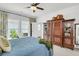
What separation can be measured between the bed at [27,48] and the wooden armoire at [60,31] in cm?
25

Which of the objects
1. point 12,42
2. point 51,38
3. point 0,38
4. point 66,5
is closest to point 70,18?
point 66,5

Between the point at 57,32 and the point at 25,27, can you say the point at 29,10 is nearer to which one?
the point at 25,27

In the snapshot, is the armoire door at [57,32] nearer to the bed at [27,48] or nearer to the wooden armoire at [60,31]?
the wooden armoire at [60,31]

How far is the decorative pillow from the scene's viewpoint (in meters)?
2.28

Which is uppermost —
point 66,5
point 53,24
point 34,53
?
point 66,5

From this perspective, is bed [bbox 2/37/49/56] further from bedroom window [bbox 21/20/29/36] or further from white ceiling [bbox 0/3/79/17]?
white ceiling [bbox 0/3/79/17]

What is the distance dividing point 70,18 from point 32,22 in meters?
0.69

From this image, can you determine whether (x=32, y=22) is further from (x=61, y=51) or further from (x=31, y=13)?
(x=61, y=51)

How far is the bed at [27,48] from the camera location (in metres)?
2.32

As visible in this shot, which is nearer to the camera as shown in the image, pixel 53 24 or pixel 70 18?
pixel 70 18

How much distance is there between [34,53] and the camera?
237cm

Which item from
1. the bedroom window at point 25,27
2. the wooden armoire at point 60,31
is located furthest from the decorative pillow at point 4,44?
the wooden armoire at point 60,31

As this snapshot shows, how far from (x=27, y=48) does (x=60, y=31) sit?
2.24 ft

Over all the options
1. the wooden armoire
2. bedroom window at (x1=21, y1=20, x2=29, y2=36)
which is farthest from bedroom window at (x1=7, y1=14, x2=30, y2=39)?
the wooden armoire
